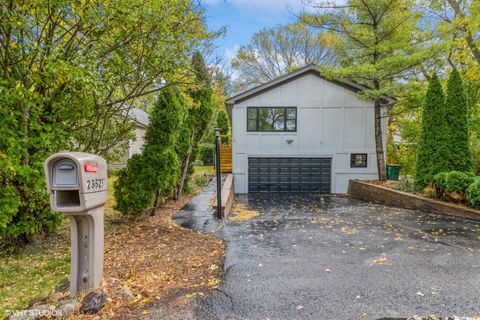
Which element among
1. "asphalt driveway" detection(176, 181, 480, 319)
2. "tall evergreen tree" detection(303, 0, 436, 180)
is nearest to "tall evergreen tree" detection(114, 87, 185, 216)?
"asphalt driveway" detection(176, 181, 480, 319)

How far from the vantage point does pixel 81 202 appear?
2.76 metres

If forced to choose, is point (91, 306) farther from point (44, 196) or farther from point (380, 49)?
point (380, 49)

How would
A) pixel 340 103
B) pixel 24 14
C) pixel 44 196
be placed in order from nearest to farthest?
pixel 24 14 → pixel 44 196 → pixel 340 103

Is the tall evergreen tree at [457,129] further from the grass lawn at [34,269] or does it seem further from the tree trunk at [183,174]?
the grass lawn at [34,269]

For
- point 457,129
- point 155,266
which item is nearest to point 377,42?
point 457,129

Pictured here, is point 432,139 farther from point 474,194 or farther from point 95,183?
point 95,183

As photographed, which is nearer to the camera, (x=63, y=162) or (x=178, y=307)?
(x=63, y=162)

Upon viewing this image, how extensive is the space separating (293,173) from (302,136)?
1.66m

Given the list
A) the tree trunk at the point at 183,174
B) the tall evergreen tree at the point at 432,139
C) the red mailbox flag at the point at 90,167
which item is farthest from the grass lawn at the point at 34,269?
the tall evergreen tree at the point at 432,139

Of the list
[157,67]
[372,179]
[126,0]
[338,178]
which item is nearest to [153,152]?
[157,67]

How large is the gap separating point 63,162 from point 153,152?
4.53m

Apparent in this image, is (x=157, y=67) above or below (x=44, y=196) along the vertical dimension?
above

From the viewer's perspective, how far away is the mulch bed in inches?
122

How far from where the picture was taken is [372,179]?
12883 millimetres
